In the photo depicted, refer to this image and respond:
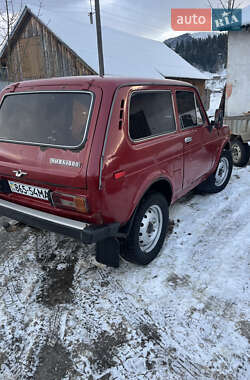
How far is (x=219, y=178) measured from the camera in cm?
498

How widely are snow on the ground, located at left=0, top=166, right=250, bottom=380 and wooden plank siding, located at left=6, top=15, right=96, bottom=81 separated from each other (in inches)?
588

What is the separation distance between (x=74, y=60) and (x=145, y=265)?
16499mm

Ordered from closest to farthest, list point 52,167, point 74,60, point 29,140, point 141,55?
point 52,167 < point 29,140 < point 74,60 < point 141,55

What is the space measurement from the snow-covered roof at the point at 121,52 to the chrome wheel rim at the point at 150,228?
14624 mm

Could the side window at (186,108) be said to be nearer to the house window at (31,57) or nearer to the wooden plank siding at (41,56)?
the wooden plank siding at (41,56)

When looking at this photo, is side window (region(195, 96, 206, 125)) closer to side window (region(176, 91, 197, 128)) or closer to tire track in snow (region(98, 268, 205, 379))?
side window (region(176, 91, 197, 128))

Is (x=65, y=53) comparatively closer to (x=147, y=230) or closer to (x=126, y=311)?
(x=147, y=230)

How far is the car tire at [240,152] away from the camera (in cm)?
644

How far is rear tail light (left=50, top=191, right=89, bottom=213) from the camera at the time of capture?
Result: 222 centimetres

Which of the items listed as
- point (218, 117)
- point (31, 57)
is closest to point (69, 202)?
point (218, 117)

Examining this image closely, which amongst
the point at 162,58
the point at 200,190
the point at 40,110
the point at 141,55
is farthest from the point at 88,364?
the point at 162,58

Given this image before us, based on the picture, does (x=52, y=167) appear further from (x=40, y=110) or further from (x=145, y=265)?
(x=145, y=265)

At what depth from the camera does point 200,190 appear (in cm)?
482

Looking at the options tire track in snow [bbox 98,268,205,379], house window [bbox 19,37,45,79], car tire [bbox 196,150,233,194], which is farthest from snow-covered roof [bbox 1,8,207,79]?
tire track in snow [bbox 98,268,205,379]
